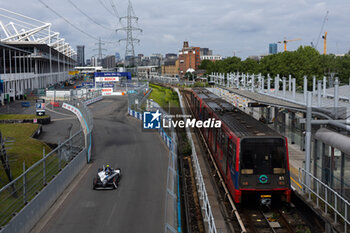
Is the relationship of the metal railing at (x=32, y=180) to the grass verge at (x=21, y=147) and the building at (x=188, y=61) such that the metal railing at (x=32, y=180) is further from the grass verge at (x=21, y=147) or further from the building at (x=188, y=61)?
the building at (x=188, y=61)

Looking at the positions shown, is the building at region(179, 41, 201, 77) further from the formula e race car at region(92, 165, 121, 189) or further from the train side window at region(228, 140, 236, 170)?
the train side window at region(228, 140, 236, 170)

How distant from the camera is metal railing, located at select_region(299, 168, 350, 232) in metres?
10.8

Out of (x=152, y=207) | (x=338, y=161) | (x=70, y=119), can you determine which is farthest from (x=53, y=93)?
(x=338, y=161)

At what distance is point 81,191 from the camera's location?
1587 cm

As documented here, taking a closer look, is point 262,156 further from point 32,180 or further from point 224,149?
point 32,180

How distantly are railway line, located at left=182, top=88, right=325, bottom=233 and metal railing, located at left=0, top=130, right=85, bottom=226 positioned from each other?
745 centimetres

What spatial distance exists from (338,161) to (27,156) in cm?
1662

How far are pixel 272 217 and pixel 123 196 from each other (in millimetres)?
6096

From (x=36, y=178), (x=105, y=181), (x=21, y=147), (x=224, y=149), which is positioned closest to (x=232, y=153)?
(x=224, y=149)

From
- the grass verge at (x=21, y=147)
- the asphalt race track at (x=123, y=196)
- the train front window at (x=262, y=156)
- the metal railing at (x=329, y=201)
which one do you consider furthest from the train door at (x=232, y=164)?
the grass verge at (x=21, y=147)

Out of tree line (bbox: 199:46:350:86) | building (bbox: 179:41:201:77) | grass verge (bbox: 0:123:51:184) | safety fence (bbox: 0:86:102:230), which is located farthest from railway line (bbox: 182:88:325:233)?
building (bbox: 179:41:201:77)

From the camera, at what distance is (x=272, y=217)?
13742mm

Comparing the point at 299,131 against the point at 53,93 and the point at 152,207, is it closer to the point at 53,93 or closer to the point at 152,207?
the point at 152,207

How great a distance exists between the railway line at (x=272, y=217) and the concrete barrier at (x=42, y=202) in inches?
275
